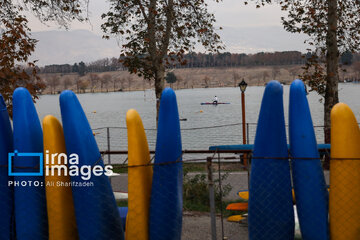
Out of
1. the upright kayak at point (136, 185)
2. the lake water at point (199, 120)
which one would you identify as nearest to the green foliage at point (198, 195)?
the lake water at point (199, 120)

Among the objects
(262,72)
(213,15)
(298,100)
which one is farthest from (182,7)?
(262,72)

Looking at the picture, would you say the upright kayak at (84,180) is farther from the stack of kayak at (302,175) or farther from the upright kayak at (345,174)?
the upright kayak at (345,174)

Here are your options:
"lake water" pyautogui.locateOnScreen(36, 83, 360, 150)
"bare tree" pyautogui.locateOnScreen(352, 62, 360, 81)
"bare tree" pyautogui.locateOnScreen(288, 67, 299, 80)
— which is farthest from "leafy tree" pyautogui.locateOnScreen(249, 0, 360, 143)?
"bare tree" pyautogui.locateOnScreen(352, 62, 360, 81)

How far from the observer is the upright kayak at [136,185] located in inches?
211

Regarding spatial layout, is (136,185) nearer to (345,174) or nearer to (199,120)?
(345,174)

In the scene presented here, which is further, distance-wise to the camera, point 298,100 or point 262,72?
point 262,72

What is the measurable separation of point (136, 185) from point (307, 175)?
2.13 meters

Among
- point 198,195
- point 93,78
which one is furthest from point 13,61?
point 93,78

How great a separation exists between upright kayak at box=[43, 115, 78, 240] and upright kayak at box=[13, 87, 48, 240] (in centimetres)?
21

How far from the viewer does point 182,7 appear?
44.1 ft

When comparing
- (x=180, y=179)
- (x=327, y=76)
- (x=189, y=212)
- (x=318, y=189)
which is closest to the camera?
(x=318, y=189)

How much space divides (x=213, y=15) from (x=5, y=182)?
964 centimetres

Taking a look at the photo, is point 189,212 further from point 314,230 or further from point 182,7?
point 182,7

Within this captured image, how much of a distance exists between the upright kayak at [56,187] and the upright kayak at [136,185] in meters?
0.85
